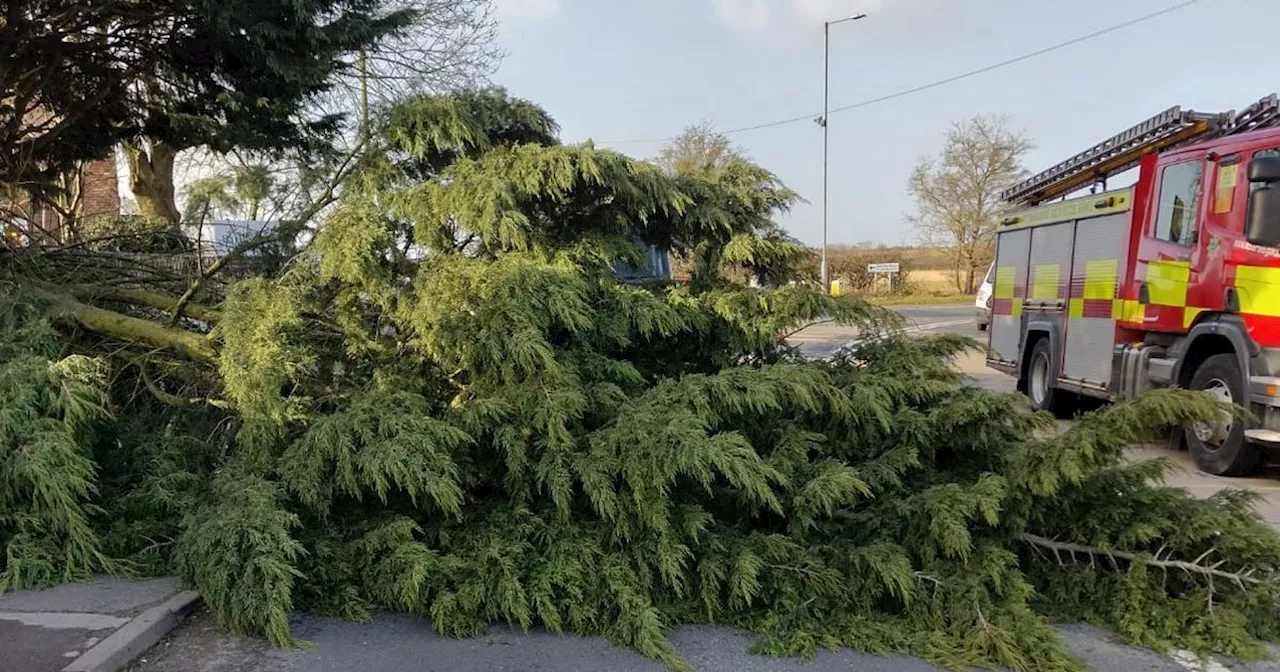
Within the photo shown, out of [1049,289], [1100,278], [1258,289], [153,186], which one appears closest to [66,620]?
[1258,289]

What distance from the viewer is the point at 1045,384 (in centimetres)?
1002

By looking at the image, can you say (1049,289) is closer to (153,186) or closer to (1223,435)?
(1223,435)

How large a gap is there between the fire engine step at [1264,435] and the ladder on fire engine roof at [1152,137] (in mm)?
2837

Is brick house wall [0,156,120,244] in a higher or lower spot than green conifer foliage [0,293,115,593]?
higher

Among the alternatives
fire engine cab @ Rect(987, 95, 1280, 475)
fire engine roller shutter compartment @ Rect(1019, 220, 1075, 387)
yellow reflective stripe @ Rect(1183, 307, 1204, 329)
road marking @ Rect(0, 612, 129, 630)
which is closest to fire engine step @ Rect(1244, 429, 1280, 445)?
fire engine cab @ Rect(987, 95, 1280, 475)

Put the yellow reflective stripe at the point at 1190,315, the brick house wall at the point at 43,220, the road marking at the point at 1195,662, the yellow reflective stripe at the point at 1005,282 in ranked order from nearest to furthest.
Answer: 1. the road marking at the point at 1195,662
2. the yellow reflective stripe at the point at 1190,315
3. the brick house wall at the point at 43,220
4. the yellow reflective stripe at the point at 1005,282

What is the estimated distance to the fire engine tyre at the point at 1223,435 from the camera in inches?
264

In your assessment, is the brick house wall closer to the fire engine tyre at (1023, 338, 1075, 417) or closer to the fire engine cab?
the fire engine cab

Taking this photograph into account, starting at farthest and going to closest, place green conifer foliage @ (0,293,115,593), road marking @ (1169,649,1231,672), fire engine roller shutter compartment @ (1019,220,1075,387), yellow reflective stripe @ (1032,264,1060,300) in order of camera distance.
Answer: yellow reflective stripe @ (1032,264,1060,300), fire engine roller shutter compartment @ (1019,220,1075,387), green conifer foliage @ (0,293,115,593), road marking @ (1169,649,1231,672)

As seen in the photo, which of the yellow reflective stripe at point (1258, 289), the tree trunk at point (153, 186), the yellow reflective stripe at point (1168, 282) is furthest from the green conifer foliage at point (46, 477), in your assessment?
the tree trunk at point (153, 186)

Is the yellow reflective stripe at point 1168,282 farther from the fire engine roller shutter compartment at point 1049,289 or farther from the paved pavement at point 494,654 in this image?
the paved pavement at point 494,654

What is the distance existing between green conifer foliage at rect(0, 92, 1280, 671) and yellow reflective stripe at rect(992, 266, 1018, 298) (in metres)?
6.53

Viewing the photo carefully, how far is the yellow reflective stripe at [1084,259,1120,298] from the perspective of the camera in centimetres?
840

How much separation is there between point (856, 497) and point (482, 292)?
88.6 inches
